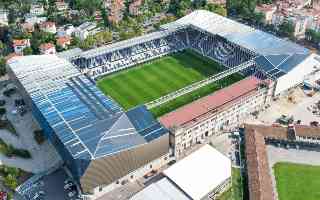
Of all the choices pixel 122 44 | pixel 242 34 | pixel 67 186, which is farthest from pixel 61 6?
pixel 67 186

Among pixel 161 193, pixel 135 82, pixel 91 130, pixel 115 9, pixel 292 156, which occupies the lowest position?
pixel 292 156

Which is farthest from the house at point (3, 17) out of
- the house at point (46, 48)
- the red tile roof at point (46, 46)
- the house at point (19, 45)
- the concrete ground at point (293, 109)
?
the concrete ground at point (293, 109)

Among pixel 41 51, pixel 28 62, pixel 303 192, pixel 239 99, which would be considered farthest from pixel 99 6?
pixel 303 192

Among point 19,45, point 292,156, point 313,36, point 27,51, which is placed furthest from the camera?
point 313,36

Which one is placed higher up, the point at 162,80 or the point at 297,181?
the point at 162,80

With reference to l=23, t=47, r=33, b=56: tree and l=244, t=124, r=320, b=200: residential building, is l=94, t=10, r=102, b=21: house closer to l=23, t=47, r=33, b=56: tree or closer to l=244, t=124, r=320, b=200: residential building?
l=23, t=47, r=33, b=56: tree

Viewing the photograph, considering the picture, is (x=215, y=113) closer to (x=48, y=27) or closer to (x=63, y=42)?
(x=63, y=42)

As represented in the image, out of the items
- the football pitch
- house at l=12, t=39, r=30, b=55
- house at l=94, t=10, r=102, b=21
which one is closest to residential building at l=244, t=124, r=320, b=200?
the football pitch

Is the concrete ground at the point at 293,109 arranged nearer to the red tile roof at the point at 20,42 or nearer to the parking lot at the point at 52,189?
the parking lot at the point at 52,189

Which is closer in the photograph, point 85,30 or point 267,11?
point 85,30
